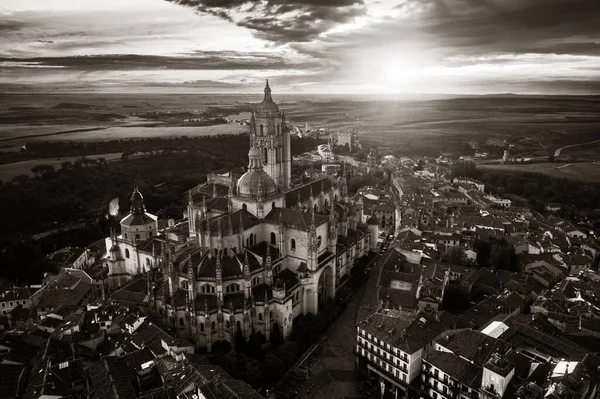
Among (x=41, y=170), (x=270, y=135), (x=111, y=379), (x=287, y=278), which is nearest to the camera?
(x=111, y=379)

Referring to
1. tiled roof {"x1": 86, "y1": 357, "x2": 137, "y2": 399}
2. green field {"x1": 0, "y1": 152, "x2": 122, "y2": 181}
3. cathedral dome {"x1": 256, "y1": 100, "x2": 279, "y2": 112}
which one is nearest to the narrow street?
tiled roof {"x1": 86, "y1": 357, "x2": 137, "y2": 399}

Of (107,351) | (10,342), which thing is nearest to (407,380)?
(107,351)

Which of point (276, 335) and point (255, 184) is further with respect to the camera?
point (255, 184)

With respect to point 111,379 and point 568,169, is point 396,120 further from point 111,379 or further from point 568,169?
point 111,379

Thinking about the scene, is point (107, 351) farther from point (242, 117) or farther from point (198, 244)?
point (242, 117)

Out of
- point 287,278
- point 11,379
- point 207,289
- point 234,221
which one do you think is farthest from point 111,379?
point 287,278

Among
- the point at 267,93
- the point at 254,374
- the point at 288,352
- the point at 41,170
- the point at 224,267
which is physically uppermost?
the point at 267,93

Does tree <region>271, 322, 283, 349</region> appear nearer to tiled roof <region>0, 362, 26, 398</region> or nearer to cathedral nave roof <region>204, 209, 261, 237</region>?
cathedral nave roof <region>204, 209, 261, 237</region>

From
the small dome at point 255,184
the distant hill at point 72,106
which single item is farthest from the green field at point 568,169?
the distant hill at point 72,106

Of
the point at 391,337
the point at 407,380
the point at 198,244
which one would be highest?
the point at 198,244
